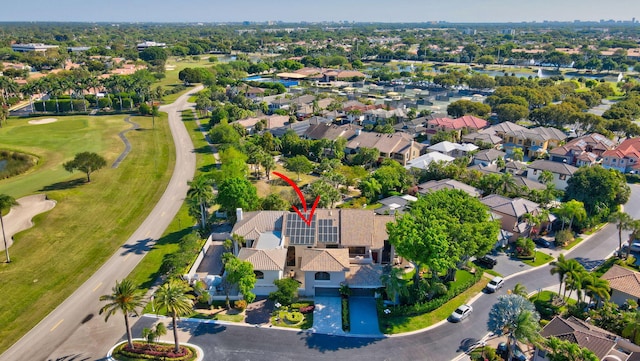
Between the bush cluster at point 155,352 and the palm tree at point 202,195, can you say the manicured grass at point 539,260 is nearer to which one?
the bush cluster at point 155,352

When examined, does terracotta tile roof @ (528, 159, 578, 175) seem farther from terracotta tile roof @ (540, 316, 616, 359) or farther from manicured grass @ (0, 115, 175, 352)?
manicured grass @ (0, 115, 175, 352)

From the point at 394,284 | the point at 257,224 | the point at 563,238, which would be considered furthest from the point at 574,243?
the point at 257,224

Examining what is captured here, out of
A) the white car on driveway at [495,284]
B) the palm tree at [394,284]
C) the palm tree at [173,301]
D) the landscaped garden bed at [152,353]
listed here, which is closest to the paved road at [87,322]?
the landscaped garden bed at [152,353]

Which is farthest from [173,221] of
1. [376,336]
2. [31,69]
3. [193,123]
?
[31,69]

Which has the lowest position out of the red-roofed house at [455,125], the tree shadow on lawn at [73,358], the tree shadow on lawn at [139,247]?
the tree shadow on lawn at [73,358]

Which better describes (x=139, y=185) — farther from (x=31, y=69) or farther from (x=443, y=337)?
(x=31, y=69)

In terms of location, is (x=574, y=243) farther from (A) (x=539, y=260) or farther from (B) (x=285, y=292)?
(B) (x=285, y=292)
